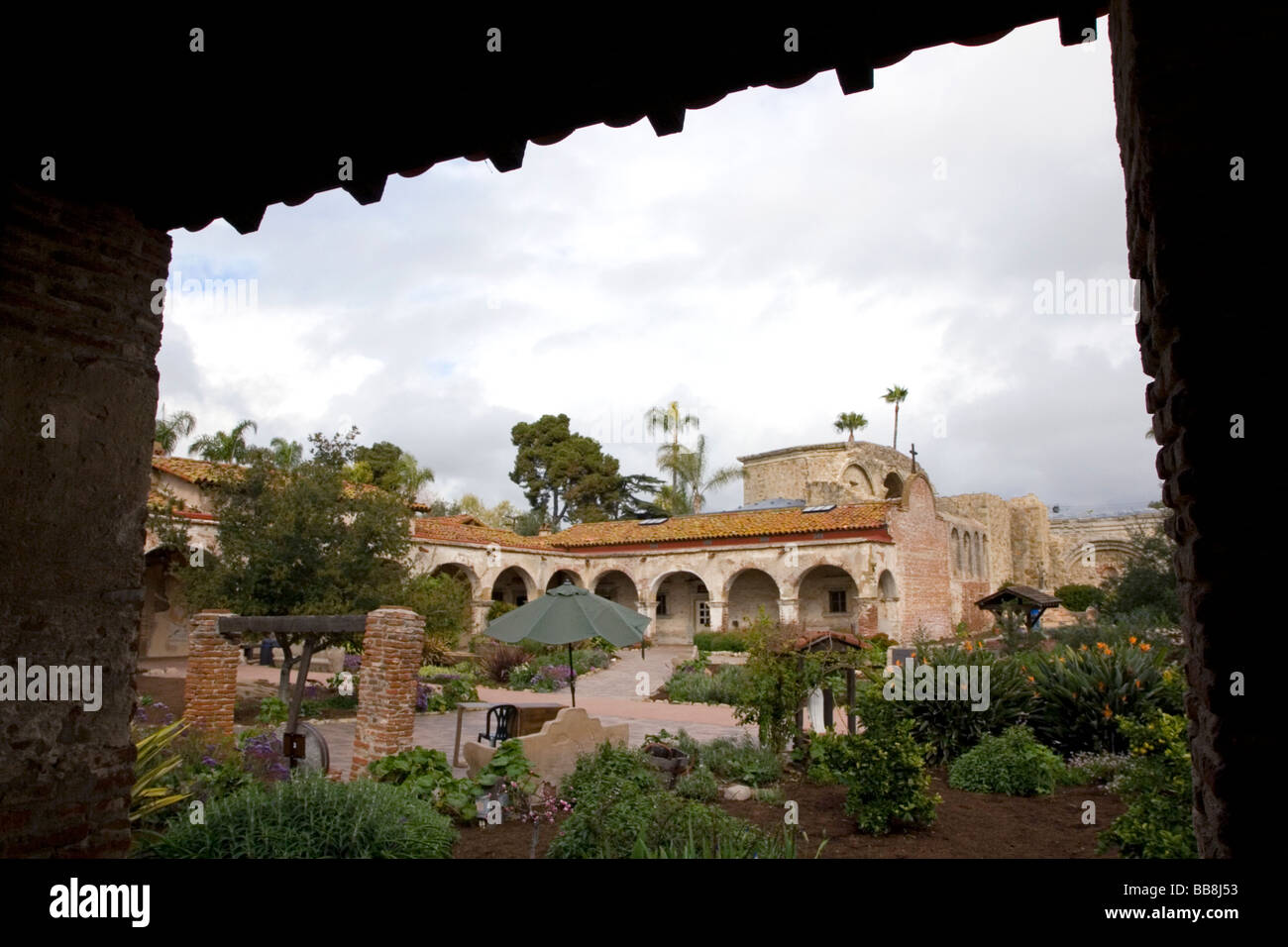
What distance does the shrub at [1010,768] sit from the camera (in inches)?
301

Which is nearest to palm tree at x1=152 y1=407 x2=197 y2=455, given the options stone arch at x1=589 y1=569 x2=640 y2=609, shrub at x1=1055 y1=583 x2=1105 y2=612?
stone arch at x1=589 y1=569 x2=640 y2=609

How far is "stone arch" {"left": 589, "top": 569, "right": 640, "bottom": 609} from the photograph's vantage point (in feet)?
99.2

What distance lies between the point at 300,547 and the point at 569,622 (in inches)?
245

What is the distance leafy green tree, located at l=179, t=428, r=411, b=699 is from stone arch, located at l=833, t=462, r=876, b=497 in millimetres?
24781

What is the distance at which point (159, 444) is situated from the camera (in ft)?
95.2

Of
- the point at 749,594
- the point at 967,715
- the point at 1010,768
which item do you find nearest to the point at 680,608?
the point at 749,594

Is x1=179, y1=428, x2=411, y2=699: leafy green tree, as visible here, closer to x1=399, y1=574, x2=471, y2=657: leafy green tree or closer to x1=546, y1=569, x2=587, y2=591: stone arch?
x1=399, y1=574, x2=471, y2=657: leafy green tree

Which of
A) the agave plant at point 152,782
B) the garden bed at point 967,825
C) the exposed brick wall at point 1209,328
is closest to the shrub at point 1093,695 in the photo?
the garden bed at point 967,825

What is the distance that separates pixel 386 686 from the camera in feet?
28.7

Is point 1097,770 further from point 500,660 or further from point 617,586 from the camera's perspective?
point 617,586

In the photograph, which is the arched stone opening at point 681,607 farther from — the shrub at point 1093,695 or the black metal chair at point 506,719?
the shrub at point 1093,695

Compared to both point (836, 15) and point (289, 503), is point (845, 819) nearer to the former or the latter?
point (836, 15)
